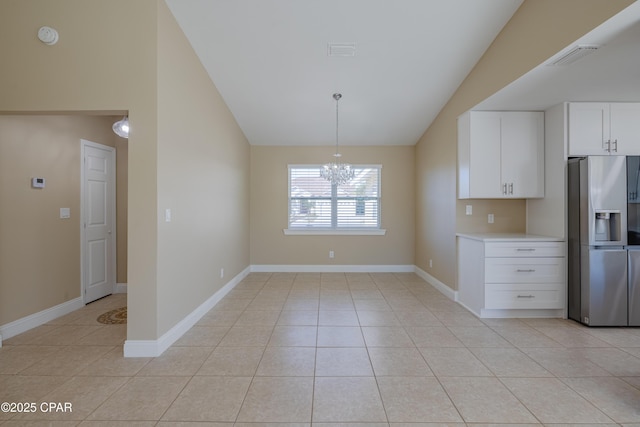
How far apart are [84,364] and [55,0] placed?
315 cm

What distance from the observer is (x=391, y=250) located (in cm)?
625

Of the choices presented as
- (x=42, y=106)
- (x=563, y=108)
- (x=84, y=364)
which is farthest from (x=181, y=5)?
(x=563, y=108)

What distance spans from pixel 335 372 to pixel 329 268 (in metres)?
3.85

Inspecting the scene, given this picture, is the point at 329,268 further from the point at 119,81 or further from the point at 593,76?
the point at 593,76

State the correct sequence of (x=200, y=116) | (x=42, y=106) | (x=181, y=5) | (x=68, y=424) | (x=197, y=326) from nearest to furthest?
(x=68, y=424) → (x=42, y=106) → (x=181, y=5) → (x=197, y=326) → (x=200, y=116)

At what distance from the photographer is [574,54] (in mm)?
2529

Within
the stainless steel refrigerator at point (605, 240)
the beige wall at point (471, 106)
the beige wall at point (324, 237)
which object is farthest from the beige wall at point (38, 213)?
the stainless steel refrigerator at point (605, 240)

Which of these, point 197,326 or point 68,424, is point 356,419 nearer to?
point 68,424

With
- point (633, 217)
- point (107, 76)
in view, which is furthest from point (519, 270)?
point (107, 76)

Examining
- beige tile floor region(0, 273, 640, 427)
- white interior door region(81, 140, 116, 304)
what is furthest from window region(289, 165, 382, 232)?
white interior door region(81, 140, 116, 304)

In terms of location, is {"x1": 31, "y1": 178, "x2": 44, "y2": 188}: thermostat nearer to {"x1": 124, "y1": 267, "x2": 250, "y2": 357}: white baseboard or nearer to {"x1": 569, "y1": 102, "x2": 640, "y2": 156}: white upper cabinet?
{"x1": 124, "y1": 267, "x2": 250, "y2": 357}: white baseboard

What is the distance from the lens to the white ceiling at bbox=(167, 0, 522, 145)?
122 inches

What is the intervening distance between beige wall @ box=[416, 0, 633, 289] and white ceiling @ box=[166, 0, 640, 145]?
0.35 ft

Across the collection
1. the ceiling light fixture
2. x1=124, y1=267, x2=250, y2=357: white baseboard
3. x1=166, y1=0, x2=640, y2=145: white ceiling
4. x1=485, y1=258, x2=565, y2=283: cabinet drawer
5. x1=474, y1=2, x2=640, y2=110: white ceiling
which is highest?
x1=166, y1=0, x2=640, y2=145: white ceiling
